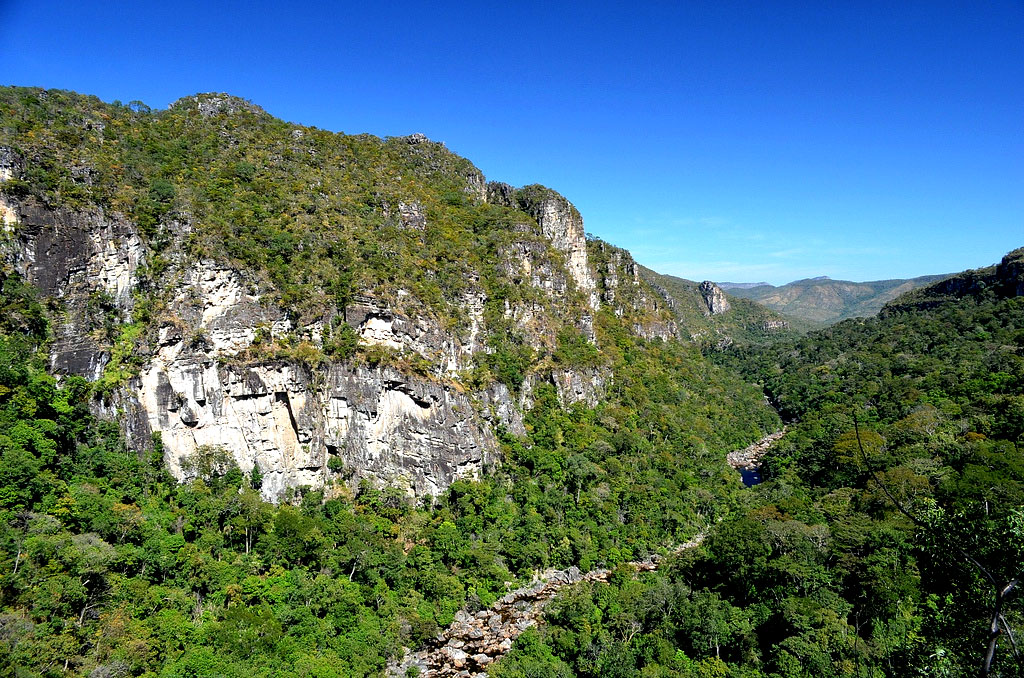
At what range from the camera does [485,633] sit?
3825 cm

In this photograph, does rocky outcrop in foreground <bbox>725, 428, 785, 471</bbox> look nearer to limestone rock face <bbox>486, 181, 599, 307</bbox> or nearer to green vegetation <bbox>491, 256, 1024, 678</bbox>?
green vegetation <bbox>491, 256, 1024, 678</bbox>

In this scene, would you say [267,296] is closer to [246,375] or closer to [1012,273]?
[246,375]

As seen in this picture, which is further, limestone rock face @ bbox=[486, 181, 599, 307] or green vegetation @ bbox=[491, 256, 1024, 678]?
limestone rock face @ bbox=[486, 181, 599, 307]

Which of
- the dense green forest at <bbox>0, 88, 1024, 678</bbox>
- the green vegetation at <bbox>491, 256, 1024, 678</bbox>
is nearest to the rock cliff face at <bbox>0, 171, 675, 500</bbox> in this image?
the dense green forest at <bbox>0, 88, 1024, 678</bbox>

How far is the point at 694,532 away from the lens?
53.9 meters

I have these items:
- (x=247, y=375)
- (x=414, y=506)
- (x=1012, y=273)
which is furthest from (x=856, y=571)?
(x=1012, y=273)

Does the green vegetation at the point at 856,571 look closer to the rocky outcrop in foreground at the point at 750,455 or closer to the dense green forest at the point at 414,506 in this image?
the dense green forest at the point at 414,506

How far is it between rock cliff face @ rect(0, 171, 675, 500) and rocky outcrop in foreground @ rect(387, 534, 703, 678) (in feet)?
44.1

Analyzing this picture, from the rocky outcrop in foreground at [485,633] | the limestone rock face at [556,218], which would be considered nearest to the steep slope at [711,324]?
the limestone rock face at [556,218]

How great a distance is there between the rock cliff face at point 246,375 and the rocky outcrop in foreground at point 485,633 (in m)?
13.4

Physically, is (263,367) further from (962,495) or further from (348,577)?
(962,495)

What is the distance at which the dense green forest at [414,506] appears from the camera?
2723 centimetres

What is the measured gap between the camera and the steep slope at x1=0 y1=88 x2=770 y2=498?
4028 cm

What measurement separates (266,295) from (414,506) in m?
24.6
